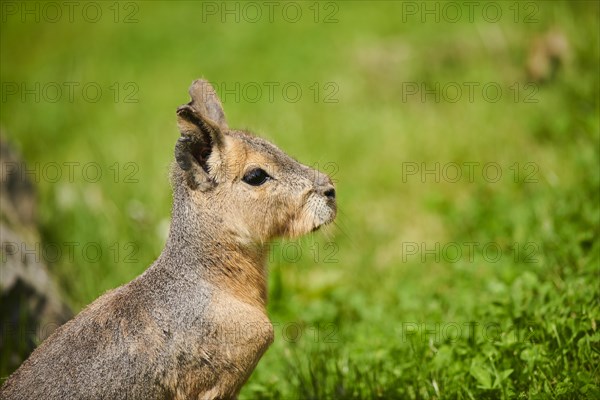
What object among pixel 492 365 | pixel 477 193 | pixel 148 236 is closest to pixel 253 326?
pixel 492 365

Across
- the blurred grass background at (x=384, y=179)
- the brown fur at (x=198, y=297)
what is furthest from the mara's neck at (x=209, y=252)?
the blurred grass background at (x=384, y=179)

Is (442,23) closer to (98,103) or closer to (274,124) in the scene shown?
(274,124)

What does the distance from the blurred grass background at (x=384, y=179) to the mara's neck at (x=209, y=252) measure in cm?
81

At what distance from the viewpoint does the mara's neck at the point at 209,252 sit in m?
3.25

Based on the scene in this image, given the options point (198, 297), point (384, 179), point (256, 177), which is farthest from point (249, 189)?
point (384, 179)

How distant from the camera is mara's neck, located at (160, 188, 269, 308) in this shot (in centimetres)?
325

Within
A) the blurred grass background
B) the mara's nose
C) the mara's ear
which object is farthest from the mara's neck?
the blurred grass background

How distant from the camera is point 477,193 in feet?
18.6

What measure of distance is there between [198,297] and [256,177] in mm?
657

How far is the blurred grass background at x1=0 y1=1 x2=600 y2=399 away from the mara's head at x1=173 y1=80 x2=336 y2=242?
0.91 meters

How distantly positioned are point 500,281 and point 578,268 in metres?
0.47

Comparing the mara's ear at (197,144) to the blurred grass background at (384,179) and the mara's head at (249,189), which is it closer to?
the mara's head at (249,189)

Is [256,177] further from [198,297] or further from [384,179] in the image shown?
[384,179]

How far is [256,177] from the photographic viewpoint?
3.35 meters
